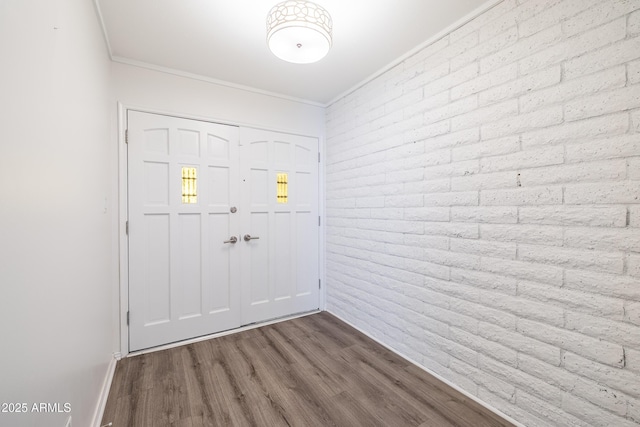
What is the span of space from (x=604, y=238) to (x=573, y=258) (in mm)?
154

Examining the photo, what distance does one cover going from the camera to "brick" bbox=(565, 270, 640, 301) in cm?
118

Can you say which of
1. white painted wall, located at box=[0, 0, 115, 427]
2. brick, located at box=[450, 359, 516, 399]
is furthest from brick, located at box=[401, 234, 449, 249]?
white painted wall, located at box=[0, 0, 115, 427]

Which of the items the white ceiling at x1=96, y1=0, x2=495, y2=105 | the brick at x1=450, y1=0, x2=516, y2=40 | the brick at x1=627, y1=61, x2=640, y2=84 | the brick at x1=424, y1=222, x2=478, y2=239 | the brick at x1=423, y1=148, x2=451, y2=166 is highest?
the white ceiling at x1=96, y1=0, x2=495, y2=105

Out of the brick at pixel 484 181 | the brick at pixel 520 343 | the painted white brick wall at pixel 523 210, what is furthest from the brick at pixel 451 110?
the brick at pixel 520 343

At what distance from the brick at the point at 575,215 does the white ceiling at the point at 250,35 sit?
1333 millimetres

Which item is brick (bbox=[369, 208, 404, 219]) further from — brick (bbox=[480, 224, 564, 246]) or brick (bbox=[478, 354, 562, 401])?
brick (bbox=[478, 354, 562, 401])

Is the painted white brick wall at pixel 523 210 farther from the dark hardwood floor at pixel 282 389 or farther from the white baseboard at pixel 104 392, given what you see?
the white baseboard at pixel 104 392

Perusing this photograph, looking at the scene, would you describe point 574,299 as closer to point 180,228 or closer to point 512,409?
point 512,409

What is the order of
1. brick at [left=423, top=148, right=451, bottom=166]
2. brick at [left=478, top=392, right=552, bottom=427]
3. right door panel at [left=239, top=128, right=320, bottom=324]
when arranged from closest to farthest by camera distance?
brick at [left=478, top=392, right=552, bottom=427]
brick at [left=423, top=148, right=451, bottom=166]
right door panel at [left=239, top=128, right=320, bottom=324]

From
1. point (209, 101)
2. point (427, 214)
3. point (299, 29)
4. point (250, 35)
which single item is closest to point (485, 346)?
point (427, 214)

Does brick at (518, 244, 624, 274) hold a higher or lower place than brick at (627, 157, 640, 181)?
lower

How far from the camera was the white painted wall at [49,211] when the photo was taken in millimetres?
724

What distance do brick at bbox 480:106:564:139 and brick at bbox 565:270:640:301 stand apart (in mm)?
788

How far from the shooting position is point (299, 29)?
1.42 meters
